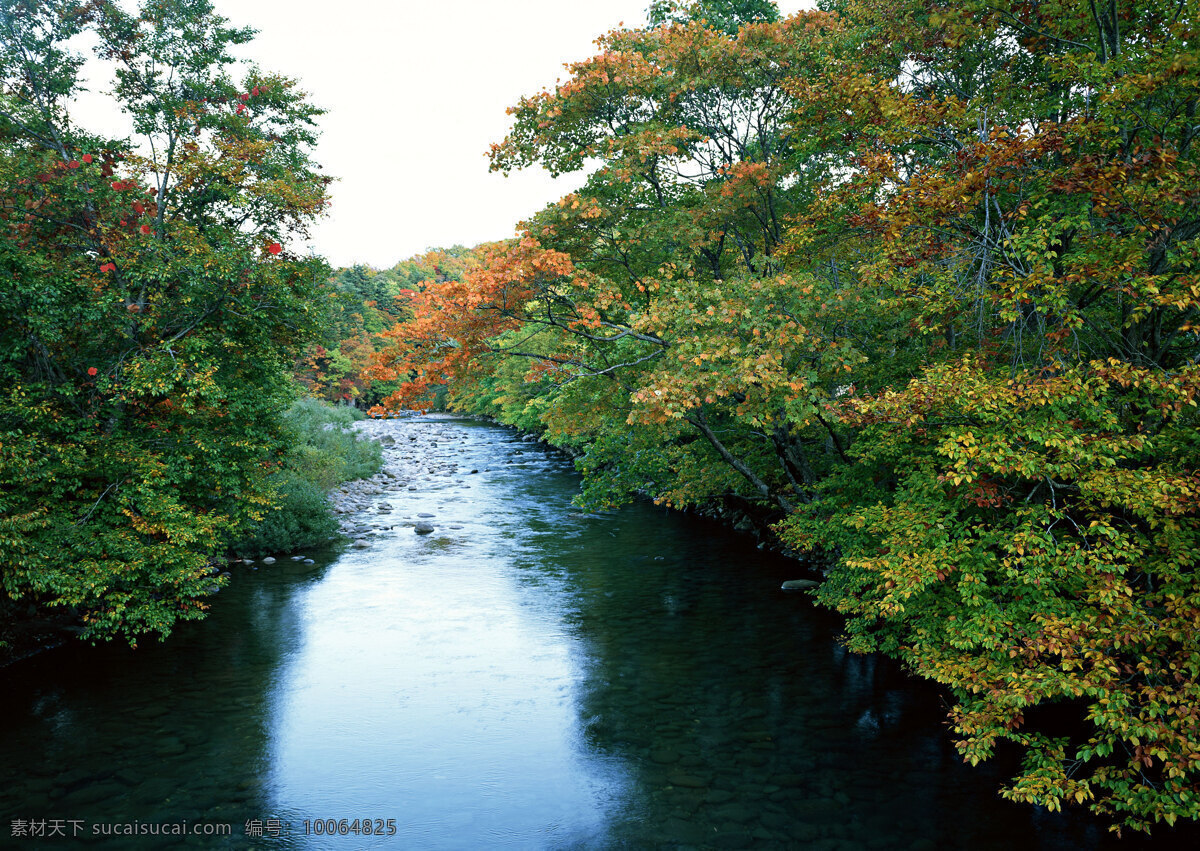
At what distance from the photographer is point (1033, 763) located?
8.91 metres

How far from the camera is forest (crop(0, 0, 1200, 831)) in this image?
7.79 metres

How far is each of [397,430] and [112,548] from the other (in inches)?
1785

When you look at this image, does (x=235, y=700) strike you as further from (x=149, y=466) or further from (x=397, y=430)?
(x=397, y=430)

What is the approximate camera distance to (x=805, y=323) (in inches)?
492

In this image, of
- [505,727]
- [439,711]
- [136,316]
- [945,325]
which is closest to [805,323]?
[945,325]

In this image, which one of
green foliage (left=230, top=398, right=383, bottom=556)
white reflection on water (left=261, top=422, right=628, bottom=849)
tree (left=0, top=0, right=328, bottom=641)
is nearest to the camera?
white reflection on water (left=261, top=422, right=628, bottom=849)

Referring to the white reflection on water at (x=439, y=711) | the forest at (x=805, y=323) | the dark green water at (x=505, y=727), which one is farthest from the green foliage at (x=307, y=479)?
the white reflection on water at (x=439, y=711)

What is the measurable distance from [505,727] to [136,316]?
10.3m

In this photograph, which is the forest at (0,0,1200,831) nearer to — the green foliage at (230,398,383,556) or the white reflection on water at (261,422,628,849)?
the green foliage at (230,398,383,556)

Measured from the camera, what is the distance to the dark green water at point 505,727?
27.5 feet

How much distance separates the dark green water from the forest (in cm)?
109

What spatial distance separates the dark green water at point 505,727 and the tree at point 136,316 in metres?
2.04

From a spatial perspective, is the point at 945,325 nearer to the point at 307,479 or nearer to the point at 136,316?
the point at 136,316

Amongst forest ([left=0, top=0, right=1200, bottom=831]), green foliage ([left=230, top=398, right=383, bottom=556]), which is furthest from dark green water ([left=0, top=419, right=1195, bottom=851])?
green foliage ([left=230, top=398, right=383, bottom=556])
